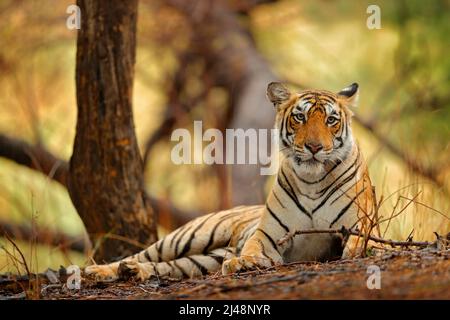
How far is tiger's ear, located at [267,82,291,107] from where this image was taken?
6453 mm

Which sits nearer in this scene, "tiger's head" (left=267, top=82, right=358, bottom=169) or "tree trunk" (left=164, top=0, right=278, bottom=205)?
"tiger's head" (left=267, top=82, right=358, bottom=169)

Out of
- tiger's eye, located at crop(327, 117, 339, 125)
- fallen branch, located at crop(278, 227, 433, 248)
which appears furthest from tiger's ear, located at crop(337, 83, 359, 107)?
fallen branch, located at crop(278, 227, 433, 248)

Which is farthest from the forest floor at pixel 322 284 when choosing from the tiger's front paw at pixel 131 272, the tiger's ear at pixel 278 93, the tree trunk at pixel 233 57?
the tree trunk at pixel 233 57

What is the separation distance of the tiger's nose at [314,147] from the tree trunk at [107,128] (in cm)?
229

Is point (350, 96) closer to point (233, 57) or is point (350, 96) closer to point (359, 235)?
point (359, 235)

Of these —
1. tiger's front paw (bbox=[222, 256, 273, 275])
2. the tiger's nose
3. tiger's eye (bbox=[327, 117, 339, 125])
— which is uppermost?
tiger's eye (bbox=[327, 117, 339, 125])

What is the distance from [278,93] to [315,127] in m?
0.60

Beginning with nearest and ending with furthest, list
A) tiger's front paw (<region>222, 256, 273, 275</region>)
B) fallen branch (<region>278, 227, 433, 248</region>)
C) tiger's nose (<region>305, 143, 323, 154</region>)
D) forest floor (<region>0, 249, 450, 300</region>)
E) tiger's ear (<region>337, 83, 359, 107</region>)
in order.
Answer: forest floor (<region>0, 249, 450, 300</region>) → fallen branch (<region>278, 227, 433, 248</region>) → tiger's front paw (<region>222, 256, 273, 275</region>) → tiger's nose (<region>305, 143, 323, 154</region>) → tiger's ear (<region>337, 83, 359, 107</region>)

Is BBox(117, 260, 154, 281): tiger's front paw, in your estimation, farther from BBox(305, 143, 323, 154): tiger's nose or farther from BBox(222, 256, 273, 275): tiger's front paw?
BBox(305, 143, 323, 154): tiger's nose

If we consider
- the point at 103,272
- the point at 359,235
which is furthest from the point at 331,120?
the point at 103,272

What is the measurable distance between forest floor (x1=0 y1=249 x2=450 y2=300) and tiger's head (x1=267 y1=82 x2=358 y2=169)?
2.57 feet

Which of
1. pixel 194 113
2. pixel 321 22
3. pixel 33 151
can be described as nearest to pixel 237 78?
pixel 194 113

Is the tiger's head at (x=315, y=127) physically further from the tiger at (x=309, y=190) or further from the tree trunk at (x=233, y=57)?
the tree trunk at (x=233, y=57)

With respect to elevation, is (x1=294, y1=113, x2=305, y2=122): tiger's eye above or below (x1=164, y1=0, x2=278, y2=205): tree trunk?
below
